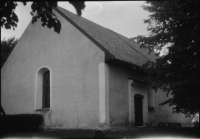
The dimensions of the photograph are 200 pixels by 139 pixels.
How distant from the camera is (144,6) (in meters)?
13.5

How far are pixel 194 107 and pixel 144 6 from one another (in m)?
5.38

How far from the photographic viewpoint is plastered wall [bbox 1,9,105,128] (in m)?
14.5

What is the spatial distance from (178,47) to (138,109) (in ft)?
18.5

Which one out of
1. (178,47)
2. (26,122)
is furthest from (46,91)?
(178,47)

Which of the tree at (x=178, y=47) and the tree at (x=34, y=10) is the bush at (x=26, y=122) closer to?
the tree at (x=178, y=47)

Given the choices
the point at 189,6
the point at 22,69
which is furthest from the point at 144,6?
the point at 22,69

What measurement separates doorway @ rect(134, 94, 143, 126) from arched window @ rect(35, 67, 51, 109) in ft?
17.4

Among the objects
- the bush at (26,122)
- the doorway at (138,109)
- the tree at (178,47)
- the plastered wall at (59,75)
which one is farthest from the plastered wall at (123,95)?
the bush at (26,122)

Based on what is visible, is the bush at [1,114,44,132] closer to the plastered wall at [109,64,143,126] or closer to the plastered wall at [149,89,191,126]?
the plastered wall at [109,64,143,126]

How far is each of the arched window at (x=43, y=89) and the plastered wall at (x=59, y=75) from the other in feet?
0.80

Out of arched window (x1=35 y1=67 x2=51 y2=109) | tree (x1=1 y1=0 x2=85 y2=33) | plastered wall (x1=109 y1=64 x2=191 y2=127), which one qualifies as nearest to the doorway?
plastered wall (x1=109 y1=64 x2=191 y2=127)

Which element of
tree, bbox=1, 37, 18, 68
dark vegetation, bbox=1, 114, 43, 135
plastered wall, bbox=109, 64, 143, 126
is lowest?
dark vegetation, bbox=1, 114, 43, 135

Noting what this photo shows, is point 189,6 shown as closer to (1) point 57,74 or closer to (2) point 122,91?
(2) point 122,91

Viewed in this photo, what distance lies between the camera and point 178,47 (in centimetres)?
1216
